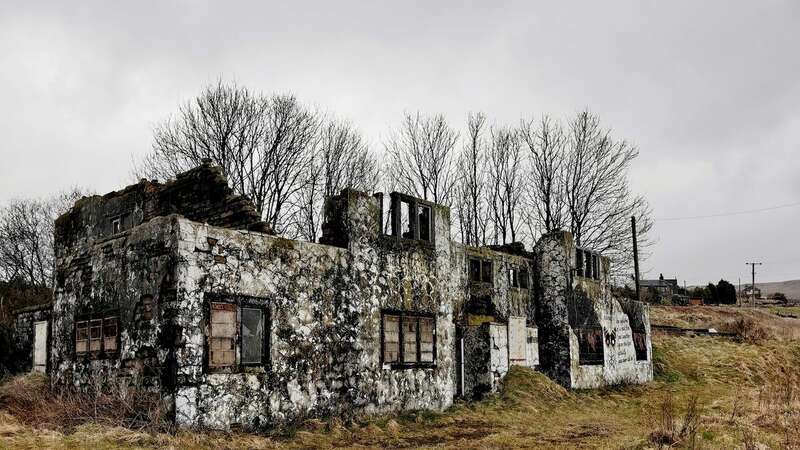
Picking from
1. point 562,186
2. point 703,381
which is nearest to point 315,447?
point 703,381

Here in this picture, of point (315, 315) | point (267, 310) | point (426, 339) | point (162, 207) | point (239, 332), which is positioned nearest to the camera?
point (239, 332)

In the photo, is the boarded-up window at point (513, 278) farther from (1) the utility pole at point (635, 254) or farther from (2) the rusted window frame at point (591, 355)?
(1) the utility pole at point (635, 254)

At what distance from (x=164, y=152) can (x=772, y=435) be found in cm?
2754

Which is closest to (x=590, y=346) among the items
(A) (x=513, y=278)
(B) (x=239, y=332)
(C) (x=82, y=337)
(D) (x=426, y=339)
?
(A) (x=513, y=278)

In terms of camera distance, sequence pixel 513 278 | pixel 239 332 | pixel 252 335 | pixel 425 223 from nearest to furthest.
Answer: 1. pixel 239 332
2. pixel 252 335
3. pixel 425 223
4. pixel 513 278

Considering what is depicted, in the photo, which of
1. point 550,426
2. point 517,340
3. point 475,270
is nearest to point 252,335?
point 550,426

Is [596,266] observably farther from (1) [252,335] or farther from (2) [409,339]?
(1) [252,335]

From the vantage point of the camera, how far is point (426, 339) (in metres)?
16.2

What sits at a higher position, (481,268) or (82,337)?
(481,268)

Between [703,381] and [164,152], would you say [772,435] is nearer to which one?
[703,381]

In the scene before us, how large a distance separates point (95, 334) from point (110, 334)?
0.63 meters

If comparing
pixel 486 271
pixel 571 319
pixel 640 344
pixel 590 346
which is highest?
pixel 486 271

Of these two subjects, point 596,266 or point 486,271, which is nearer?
point 486,271

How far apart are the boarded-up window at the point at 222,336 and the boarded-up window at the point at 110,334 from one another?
2280mm
